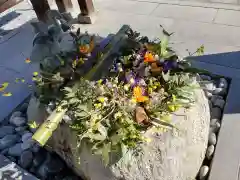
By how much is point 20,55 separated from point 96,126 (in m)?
2.16

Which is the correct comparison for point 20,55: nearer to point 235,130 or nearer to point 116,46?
point 116,46

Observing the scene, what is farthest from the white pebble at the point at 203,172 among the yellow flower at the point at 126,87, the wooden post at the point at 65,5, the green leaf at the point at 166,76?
the wooden post at the point at 65,5

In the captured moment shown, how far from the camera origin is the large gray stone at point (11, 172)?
203 centimetres

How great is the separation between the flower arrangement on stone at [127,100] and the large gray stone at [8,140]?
74 cm

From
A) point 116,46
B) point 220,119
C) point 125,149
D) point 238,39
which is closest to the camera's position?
point 125,149

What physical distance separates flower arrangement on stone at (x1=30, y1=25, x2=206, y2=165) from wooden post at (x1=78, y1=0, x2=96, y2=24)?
6.29 ft

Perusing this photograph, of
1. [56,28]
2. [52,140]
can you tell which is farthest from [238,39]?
[52,140]

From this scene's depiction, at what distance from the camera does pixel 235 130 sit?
206cm

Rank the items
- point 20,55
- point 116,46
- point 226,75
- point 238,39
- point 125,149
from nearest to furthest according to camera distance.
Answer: point 125,149, point 116,46, point 226,75, point 238,39, point 20,55

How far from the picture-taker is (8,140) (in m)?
2.35

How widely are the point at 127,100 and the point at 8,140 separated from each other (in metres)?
1.19

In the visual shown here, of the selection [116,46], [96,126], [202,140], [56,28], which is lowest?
[202,140]

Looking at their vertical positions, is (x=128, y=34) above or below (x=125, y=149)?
above

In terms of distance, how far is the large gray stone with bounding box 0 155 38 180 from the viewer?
6.66ft
